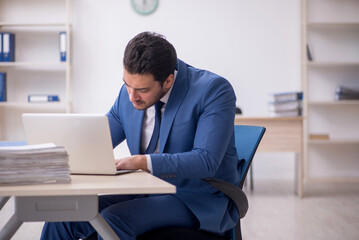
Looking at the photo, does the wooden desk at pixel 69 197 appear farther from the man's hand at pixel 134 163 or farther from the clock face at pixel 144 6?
the clock face at pixel 144 6

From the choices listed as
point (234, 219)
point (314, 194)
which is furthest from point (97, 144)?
point (314, 194)

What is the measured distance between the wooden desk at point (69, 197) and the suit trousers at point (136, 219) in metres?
0.17

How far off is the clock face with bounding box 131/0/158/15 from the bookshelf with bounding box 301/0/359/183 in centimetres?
168

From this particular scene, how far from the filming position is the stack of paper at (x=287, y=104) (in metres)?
4.28

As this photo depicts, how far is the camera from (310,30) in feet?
18.1

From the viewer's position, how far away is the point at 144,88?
153cm

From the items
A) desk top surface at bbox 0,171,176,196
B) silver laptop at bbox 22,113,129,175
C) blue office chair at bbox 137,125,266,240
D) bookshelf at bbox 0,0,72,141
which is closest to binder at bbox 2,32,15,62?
bookshelf at bbox 0,0,72,141

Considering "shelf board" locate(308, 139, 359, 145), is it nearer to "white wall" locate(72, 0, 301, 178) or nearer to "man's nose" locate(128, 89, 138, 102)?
"white wall" locate(72, 0, 301, 178)

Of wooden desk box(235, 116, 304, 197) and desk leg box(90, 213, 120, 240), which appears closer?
desk leg box(90, 213, 120, 240)

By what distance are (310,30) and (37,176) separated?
192 inches

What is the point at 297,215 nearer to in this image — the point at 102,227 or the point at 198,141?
the point at 198,141

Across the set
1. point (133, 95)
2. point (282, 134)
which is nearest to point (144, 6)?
point (282, 134)

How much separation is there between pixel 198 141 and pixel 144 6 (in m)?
4.16

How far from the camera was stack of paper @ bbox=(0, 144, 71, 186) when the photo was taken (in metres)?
1.14
